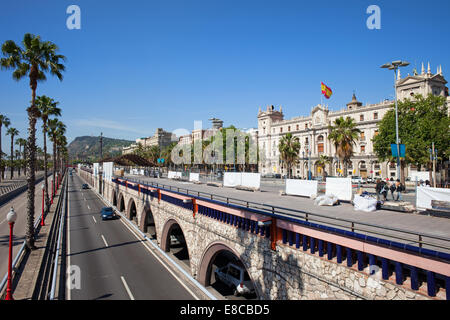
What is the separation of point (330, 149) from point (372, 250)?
6865 centimetres

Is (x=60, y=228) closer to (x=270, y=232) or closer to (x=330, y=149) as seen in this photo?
(x=270, y=232)

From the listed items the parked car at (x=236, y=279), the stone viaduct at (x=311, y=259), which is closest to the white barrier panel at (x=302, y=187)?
the parked car at (x=236, y=279)

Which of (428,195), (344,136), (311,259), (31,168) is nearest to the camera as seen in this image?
(311,259)

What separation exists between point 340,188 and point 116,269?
1675cm

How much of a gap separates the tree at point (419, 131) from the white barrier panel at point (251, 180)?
23242 millimetres

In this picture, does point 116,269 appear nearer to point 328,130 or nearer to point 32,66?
point 32,66

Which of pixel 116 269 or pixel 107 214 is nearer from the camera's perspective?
pixel 116 269

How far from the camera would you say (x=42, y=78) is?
20.5 metres

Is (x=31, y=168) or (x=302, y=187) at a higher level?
(x=31, y=168)

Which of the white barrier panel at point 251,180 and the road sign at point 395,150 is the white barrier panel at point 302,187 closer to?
the white barrier panel at point 251,180

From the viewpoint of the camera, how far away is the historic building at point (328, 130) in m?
54.2

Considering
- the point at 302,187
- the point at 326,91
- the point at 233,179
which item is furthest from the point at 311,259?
the point at 326,91

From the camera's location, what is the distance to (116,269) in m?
19.0

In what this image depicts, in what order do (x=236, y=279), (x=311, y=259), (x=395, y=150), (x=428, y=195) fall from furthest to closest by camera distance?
(x=395, y=150)
(x=236, y=279)
(x=428, y=195)
(x=311, y=259)
